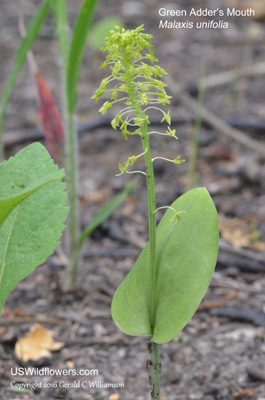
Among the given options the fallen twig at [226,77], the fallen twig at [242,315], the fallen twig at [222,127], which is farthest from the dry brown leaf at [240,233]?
the fallen twig at [226,77]

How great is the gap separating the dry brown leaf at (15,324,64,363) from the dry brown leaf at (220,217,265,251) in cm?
87

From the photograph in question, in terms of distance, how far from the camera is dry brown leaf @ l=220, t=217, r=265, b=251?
2186 mm

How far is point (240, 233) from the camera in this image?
226cm

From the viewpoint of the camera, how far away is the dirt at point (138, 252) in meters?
1.53

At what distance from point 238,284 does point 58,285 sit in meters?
0.65

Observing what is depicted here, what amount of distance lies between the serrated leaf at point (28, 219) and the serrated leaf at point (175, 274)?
0.19 m

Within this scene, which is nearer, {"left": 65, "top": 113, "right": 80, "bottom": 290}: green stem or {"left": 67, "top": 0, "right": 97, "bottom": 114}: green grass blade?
{"left": 67, "top": 0, "right": 97, "bottom": 114}: green grass blade

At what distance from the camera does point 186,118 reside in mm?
3100

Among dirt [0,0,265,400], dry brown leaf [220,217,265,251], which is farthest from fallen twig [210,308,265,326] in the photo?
dry brown leaf [220,217,265,251]

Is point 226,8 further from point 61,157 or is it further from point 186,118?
point 61,157

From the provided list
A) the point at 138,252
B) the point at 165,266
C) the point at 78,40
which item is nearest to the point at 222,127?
the point at 138,252

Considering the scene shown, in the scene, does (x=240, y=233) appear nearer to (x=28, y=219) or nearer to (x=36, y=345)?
(x=36, y=345)

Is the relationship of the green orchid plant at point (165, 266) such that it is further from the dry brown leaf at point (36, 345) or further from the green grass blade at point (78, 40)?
the dry brown leaf at point (36, 345)

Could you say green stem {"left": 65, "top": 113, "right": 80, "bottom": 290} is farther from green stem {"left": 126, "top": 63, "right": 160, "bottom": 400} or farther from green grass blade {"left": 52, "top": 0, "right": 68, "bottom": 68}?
green stem {"left": 126, "top": 63, "right": 160, "bottom": 400}
